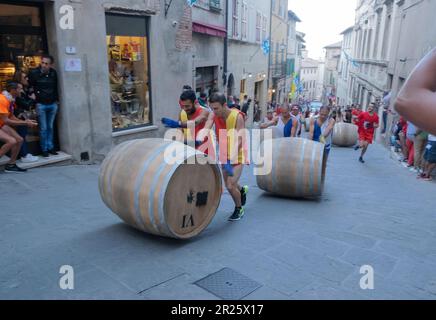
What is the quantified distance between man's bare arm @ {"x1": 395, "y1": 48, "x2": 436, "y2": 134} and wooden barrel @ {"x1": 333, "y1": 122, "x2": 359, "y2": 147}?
14681 millimetres

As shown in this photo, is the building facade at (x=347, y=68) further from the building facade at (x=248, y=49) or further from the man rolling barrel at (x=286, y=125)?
the man rolling barrel at (x=286, y=125)

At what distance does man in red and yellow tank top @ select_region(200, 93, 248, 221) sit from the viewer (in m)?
4.83

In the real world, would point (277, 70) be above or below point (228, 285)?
above

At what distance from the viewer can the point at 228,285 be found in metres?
3.10

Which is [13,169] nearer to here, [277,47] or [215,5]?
[215,5]

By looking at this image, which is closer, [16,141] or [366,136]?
[16,141]

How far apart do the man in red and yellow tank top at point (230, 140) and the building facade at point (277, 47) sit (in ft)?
78.1

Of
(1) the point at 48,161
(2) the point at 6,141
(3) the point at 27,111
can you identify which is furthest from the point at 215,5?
→ (2) the point at 6,141

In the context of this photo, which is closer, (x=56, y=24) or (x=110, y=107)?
(x=56, y=24)

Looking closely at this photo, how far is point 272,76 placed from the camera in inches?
1200

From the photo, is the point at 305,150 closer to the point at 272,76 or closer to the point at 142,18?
the point at 142,18

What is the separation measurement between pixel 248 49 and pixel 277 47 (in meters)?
12.1

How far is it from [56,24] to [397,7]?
55.6 ft
